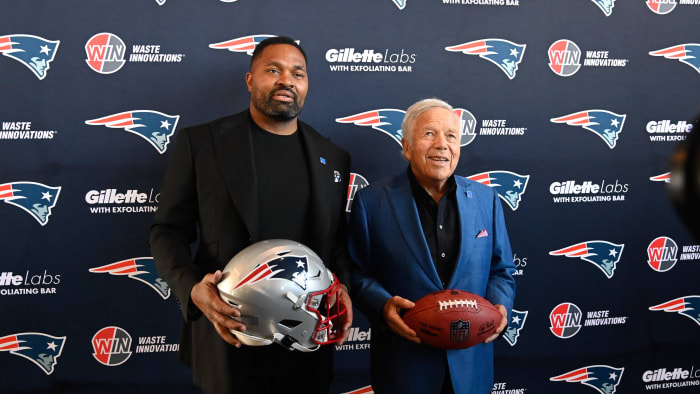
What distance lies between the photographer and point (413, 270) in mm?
1925

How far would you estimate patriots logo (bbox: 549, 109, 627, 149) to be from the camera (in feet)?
9.55

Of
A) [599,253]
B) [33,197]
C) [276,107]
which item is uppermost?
[276,107]

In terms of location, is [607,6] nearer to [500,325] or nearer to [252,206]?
[500,325]

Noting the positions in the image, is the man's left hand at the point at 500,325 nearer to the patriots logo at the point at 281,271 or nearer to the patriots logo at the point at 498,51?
the patriots logo at the point at 281,271

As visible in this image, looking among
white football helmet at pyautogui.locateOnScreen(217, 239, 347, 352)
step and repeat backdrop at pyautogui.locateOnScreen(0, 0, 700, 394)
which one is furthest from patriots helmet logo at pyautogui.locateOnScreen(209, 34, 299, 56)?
white football helmet at pyautogui.locateOnScreen(217, 239, 347, 352)

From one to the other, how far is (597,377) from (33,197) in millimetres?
3261

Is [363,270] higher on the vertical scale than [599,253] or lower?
lower

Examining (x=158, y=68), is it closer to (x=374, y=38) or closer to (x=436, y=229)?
(x=374, y=38)

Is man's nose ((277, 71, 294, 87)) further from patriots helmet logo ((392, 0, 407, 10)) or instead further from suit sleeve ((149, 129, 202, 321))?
patriots helmet logo ((392, 0, 407, 10))

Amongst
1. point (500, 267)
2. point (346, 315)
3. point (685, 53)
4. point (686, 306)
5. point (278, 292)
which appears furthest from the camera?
point (686, 306)

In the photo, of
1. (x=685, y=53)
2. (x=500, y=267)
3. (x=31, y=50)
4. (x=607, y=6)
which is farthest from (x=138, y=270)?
(x=685, y=53)

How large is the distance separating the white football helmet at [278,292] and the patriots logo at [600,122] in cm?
192

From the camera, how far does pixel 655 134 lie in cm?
302

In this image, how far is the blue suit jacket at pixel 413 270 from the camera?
1902 millimetres
